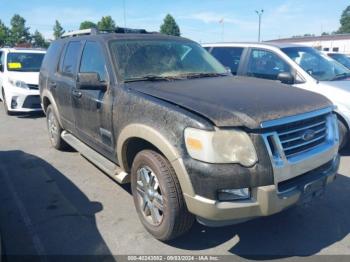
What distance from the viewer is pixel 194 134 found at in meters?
2.65

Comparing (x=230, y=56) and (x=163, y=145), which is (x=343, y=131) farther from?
(x=163, y=145)

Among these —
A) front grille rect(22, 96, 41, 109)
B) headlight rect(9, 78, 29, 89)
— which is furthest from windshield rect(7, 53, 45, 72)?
front grille rect(22, 96, 41, 109)

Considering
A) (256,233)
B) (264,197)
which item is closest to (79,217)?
(256,233)

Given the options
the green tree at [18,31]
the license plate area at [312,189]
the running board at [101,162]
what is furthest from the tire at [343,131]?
the green tree at [18,31]

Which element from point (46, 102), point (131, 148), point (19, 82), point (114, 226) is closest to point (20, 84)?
point (19, 82)

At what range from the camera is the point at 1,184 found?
4.70 m

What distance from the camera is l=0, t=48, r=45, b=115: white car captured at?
29.4ft

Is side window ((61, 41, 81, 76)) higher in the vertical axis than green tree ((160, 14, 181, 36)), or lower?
lower

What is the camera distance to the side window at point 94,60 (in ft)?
12.9

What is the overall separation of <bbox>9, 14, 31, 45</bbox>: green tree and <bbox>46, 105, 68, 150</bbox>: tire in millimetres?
73985

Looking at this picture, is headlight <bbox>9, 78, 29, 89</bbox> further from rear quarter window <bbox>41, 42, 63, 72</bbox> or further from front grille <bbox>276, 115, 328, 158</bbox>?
front grille <bbox>276, 115, 328, 158</bbox>

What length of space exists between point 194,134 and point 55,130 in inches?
159

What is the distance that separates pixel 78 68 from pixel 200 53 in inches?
64.7

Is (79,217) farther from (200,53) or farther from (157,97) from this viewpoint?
(200,53)
